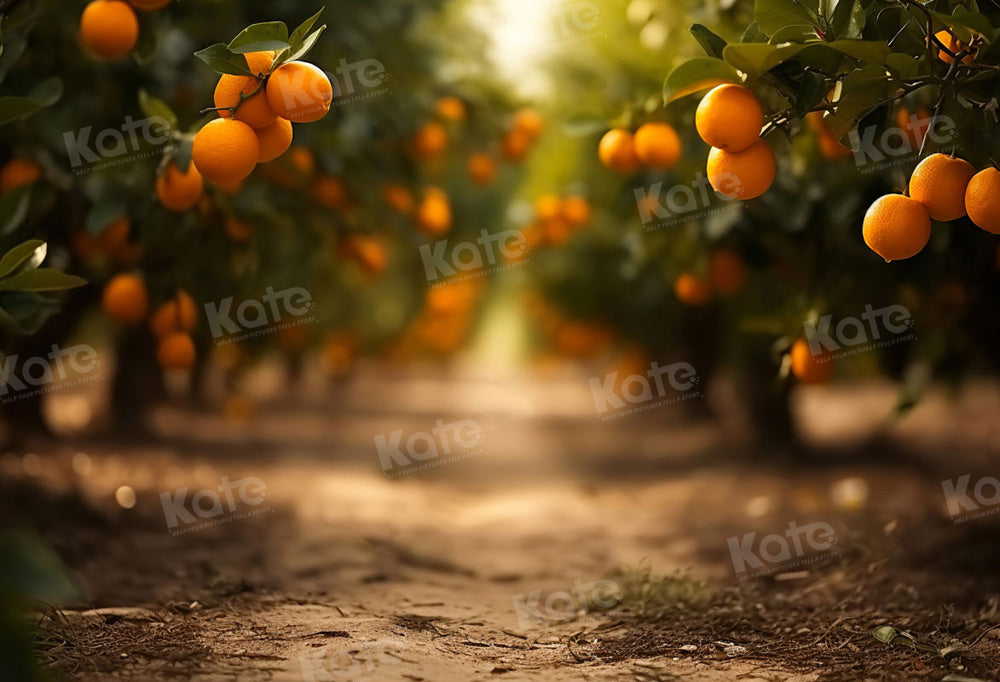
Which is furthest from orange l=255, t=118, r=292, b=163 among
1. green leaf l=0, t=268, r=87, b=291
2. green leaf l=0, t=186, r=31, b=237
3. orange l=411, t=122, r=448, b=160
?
orange l=411, t=122, r=448, b=160

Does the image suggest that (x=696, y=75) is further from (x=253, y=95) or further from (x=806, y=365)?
(x=806, y=365)

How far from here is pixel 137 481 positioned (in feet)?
19.6

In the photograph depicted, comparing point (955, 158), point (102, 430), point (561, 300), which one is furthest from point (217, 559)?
point (561, 300)

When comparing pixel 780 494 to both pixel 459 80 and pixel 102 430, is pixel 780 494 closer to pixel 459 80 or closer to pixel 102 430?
pixel 459 80

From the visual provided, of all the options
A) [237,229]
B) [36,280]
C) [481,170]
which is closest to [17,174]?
[237,229]

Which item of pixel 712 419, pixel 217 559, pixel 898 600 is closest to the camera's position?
pixel 898 600

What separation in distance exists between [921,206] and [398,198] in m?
3.10

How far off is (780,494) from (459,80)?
3.55 m

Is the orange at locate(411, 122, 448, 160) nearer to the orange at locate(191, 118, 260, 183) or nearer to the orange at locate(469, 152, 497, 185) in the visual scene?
the orange at locate(469, 152, 497, 185)

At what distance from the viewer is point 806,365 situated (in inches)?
124

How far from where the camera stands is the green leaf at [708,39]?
198cm

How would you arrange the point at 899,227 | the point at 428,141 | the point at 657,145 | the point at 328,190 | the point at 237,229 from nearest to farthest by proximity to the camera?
the point at 899,227
the point at 657,145
the point at 237,229
the point at 328,190
the point at 428,141

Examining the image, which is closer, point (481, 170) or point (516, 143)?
point (516, 143)

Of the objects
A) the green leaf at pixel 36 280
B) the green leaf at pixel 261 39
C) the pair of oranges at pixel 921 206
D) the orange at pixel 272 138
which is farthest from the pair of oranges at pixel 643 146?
the green leaf at pixel 36 280
